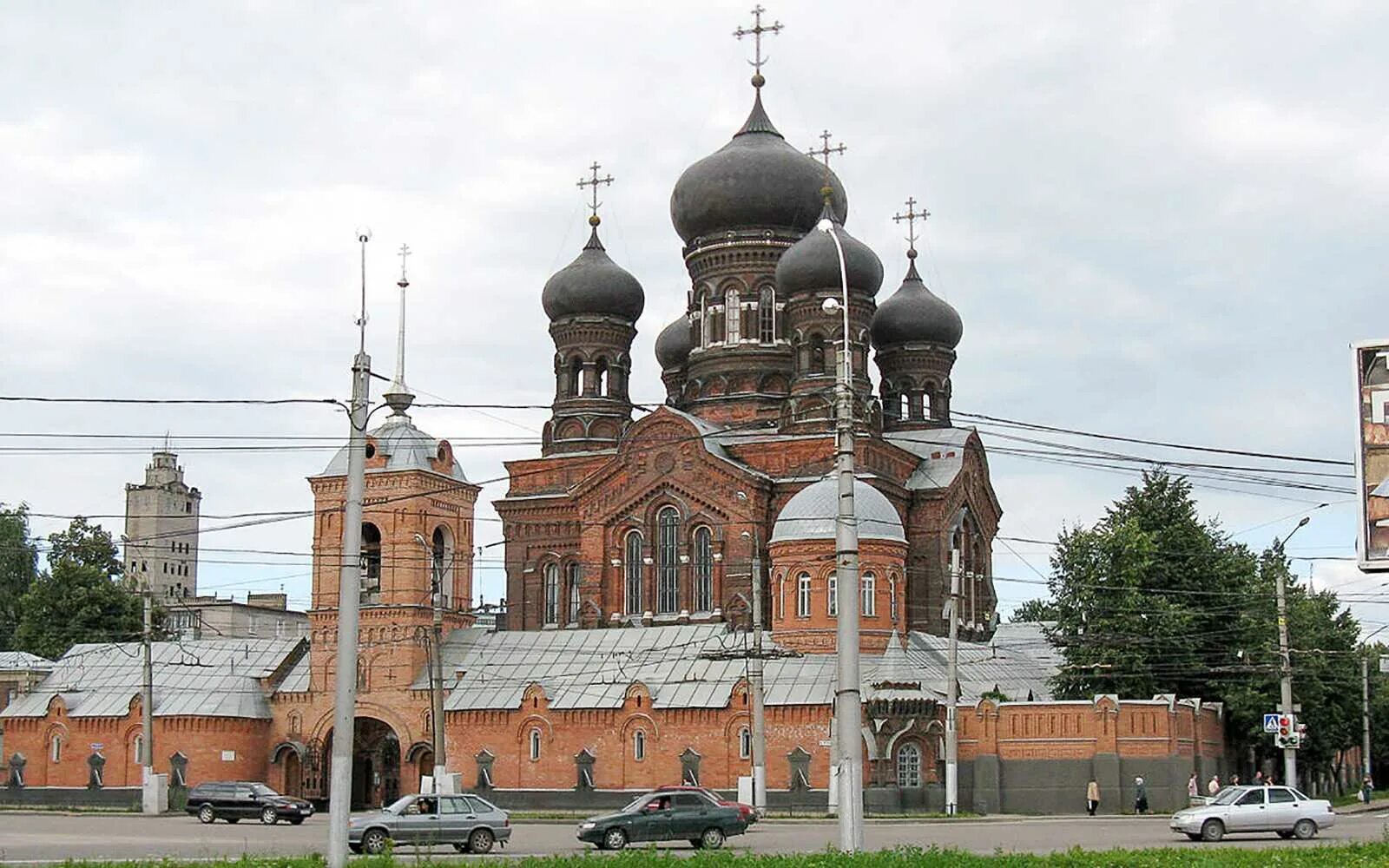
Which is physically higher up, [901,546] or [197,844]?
[901,546]

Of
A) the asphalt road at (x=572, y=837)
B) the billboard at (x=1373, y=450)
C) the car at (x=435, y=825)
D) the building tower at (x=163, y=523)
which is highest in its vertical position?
the building tower at (x=163, y=523)

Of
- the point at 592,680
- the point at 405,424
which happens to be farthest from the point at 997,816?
the point at 405,424

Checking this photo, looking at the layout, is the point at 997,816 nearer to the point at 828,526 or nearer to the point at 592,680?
the point at 828,526

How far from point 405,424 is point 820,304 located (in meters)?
13.2

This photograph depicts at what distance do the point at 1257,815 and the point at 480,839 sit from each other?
1440cm

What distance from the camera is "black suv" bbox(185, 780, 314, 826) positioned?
135ft

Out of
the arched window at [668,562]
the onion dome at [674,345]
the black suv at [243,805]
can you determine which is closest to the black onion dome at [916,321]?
the onion dome at [674,345]

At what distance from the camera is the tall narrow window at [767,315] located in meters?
58.5

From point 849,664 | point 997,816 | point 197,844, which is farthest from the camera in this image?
point 997,816

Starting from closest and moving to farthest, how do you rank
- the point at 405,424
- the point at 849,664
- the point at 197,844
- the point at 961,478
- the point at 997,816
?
the point at 849,664, the point at 197,844, the point at 997,816, the point at 405,424, the point at 961,478

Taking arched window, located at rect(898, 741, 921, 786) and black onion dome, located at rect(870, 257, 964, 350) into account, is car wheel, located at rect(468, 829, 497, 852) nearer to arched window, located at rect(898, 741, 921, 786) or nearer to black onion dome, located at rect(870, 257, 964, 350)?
arched window, located at rect(898, 741, 921, 786)

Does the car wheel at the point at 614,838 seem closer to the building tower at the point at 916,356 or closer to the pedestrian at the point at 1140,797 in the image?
the pedestrian at the point at 1140,797

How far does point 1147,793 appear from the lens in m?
44.2

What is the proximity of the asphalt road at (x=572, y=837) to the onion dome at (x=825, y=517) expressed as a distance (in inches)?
396
